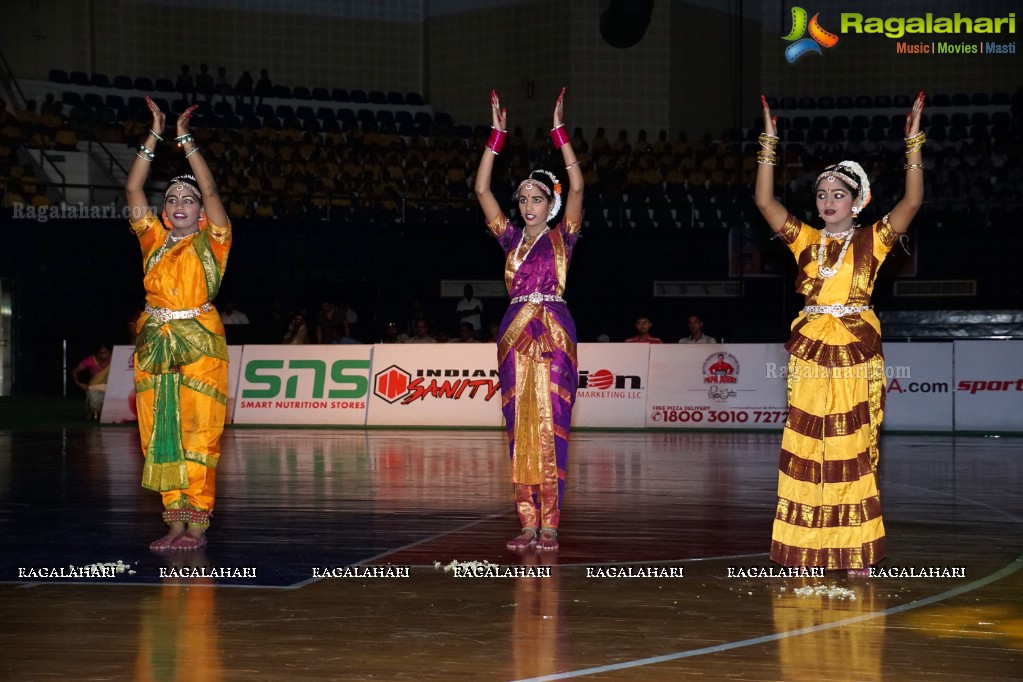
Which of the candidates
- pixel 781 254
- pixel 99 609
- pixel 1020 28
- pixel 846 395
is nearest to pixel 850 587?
pixel 846 395

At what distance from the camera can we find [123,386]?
16.8 m

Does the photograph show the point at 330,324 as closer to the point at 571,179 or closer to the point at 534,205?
the point at 534,205

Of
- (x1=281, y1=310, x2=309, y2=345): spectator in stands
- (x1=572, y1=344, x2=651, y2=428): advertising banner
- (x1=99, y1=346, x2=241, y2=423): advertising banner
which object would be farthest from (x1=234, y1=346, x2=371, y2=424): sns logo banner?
(x1=572, y1=344, x2=651, y2=428): advertising banner

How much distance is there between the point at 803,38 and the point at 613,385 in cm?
1549

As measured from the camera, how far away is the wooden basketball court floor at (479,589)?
4.32 m

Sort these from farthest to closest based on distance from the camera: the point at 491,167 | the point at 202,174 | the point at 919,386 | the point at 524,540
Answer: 1. the point at 919,386
2. the point at 491,167
3. the point at 524,540
4. the point at 202,174

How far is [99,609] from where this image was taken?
514cm

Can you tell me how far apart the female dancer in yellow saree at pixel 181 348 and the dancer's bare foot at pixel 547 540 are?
1.79 metres

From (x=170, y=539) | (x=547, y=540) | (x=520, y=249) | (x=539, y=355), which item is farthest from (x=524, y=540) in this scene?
(x=170, y=539)

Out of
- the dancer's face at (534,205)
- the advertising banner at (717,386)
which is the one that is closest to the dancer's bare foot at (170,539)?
the dancer's face at (534,205)

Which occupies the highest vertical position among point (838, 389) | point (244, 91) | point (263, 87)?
point (263, 87)

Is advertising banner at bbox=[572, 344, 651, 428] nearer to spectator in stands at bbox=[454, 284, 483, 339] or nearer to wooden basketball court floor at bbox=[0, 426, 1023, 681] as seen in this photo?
spectator in stands at bbox=[454, 284, 483, 339]

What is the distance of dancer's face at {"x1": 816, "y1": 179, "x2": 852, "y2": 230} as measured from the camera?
6.06 m

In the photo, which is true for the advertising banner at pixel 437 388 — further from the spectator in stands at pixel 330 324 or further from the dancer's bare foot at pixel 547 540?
the dancer's bare foot at pixel 547 540
